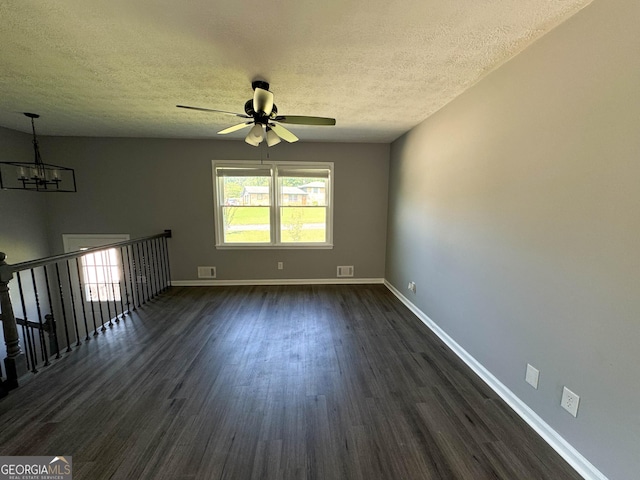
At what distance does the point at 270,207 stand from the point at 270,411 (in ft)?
11.0

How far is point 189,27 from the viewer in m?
1.61

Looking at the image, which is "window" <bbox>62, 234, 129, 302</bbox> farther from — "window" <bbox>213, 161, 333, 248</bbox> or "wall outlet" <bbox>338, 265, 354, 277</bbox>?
"wall outlet" <bbox>338, 265, 354, 277</bbox>

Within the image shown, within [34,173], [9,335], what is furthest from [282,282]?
[34,173]

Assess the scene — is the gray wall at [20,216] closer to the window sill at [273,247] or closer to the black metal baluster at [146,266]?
the black metal baluster at [146,266]

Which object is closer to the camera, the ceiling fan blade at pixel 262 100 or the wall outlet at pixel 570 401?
the wall outlet at pixel 570 401

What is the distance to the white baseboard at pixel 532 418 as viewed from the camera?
A: 4.68 feet

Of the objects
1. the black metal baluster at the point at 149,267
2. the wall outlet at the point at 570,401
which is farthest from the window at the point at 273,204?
the wall outlet at the point at 570,401

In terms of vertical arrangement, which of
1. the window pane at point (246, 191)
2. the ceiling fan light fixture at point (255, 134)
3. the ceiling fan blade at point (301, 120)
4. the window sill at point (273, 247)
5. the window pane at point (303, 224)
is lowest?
the window sill at point (273, 247)

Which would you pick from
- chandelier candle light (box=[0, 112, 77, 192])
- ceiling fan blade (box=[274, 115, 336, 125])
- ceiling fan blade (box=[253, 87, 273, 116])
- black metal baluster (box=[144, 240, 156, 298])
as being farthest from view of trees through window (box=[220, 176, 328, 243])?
ceiling fan blade (box=[253, 87, 273, 116])

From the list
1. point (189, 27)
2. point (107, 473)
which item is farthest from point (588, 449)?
point (189, 27)

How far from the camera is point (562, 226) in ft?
5.06

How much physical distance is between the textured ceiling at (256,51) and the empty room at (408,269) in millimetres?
19

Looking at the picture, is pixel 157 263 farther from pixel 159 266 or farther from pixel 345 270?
pixel 345 270

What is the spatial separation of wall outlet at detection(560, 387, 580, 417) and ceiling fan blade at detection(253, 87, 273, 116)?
2.82 m
